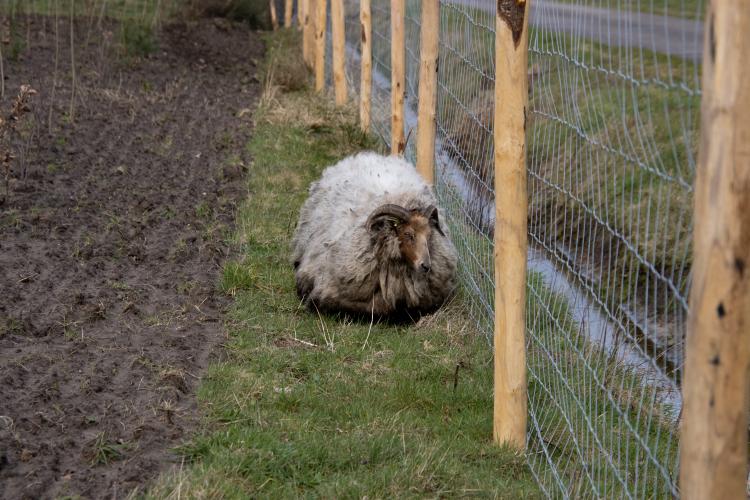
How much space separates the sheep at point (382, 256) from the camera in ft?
20.9

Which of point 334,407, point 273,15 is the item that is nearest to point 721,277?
point 334,407

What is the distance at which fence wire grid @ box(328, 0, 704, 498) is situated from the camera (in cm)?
335

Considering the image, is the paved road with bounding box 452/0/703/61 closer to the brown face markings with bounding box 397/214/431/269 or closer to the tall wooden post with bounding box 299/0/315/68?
the brown face markings with bounding box 397/214/431/269

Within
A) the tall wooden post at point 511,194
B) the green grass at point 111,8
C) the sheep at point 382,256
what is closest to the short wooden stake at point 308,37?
the green grass at point 111,8

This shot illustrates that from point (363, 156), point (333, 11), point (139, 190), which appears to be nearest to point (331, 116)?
point (333, 11)

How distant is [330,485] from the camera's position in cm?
404

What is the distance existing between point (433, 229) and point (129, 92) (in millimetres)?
7805

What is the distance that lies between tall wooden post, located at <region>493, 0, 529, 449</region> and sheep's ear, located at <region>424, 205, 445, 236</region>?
6.42ft

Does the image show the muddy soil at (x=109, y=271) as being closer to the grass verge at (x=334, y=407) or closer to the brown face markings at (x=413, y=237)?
the grass verge at (x=334, y=407)

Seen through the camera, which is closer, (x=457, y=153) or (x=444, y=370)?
(x=444, y=370)

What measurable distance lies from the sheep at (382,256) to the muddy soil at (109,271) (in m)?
0.74

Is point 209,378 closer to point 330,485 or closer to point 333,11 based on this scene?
point 330,485

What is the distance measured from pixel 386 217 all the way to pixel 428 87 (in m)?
1.30

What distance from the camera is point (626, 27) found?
350 cm
